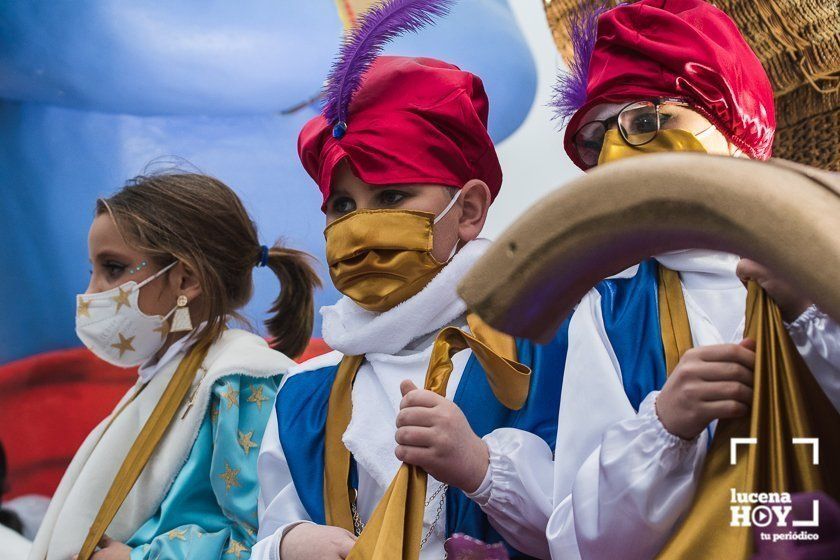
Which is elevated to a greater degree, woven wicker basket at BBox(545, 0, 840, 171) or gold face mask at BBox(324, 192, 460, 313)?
woven wicker basket at BBox(545, 0, 840, 171)

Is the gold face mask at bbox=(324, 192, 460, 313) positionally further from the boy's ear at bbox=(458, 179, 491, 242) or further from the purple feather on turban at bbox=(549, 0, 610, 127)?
the purple feather on turban at bbox=(549, 0, 610, 127)

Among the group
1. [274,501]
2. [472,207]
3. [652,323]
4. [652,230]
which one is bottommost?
[274,501]

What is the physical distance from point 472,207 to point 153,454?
96 centimetres

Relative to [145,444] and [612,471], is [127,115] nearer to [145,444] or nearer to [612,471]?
[145,444]

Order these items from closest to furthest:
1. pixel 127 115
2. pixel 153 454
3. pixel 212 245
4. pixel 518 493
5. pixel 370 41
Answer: pixel 518 493 < pixel 370 41 < pixel 153 454 < pixel 212 245 < pixel 127 115

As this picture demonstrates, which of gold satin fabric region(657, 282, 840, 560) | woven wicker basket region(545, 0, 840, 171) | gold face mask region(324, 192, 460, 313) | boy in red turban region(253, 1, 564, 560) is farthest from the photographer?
woven wicker basket region(545, 0, 840, 171)

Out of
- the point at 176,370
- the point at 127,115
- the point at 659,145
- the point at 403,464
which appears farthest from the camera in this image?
the point at 127,115

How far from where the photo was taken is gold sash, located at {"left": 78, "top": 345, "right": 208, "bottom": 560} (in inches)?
86.4

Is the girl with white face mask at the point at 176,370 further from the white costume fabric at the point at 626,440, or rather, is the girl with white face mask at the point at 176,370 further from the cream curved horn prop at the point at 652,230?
the cream curved horn prop at the point at 652,230

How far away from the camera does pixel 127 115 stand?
3.31 meters

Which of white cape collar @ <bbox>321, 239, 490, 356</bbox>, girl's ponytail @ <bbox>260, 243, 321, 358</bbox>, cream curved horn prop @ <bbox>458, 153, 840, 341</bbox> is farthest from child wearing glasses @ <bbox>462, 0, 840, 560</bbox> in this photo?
Answer: girl's ponytail @ <bbox>260, 243, 321, 358</bbox>

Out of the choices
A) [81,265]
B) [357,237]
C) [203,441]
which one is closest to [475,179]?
[357,237]

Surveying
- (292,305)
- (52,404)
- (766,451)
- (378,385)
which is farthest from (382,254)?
(52,404)

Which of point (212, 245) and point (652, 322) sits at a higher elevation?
point (212, 245)
